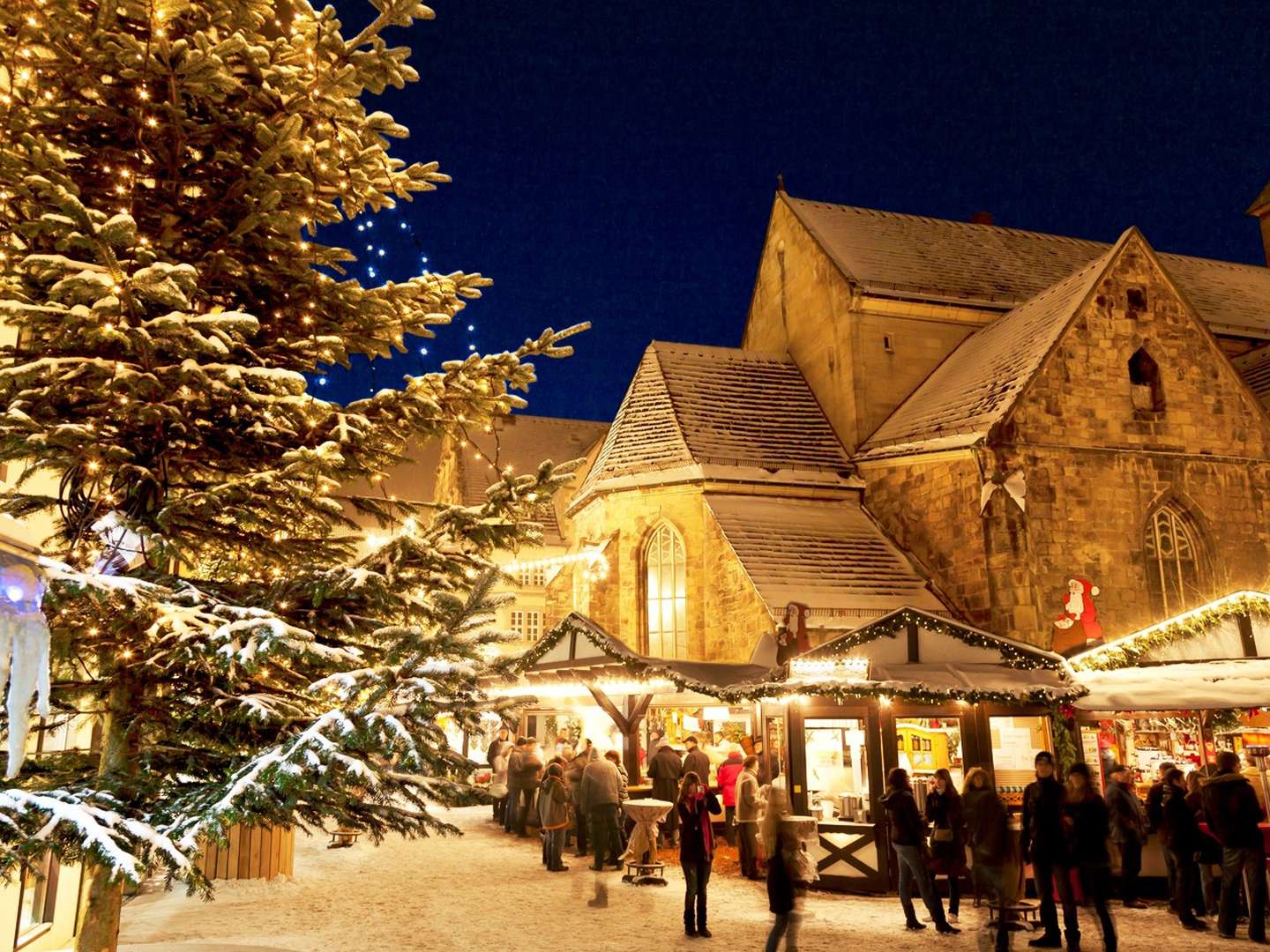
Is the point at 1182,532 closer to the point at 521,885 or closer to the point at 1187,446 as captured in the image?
the point at 1187,446

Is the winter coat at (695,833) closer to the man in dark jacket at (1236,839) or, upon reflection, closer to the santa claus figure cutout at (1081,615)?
the man in dark jacket at (1236,839)

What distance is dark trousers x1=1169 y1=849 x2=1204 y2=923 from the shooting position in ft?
33.4

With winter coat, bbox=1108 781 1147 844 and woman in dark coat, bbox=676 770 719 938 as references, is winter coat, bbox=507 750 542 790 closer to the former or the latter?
woman in dark coat, bbox=676 770 719 938

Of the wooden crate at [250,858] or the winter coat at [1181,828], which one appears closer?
the winter coat at [1181,828]

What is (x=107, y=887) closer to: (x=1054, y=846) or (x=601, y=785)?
(x=1054, y=846)

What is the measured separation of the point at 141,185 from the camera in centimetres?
600

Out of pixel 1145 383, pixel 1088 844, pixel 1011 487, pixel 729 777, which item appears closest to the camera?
pixel 1088 844

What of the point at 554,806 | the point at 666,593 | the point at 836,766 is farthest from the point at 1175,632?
the point at 666,593

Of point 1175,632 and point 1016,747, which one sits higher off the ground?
point 1175,632

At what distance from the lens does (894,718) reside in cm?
1273

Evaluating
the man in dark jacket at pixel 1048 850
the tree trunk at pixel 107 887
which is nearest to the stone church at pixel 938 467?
the man in dark jacket at pixel 1048 850

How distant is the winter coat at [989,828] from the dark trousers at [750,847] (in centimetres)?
424

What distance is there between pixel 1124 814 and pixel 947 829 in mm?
2081

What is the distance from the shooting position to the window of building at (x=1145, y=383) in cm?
2023
